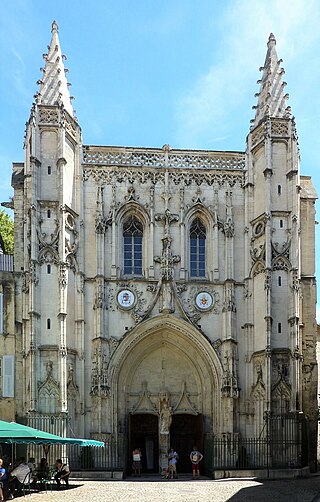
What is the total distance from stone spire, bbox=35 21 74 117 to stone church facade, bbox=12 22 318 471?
0.06 metres

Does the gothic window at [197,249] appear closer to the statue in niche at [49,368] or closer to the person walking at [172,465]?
the statue in niche at [49,368]

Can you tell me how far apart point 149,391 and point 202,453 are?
3.17m

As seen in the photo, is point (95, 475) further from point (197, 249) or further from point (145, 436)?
point (197, 249)

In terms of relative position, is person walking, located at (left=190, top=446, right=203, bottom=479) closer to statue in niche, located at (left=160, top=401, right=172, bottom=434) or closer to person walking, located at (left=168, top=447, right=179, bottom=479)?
person walking, located at (left=168, top=447, right=179, bottom=479)

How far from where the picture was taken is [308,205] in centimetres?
3484

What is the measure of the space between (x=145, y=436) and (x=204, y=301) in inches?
231

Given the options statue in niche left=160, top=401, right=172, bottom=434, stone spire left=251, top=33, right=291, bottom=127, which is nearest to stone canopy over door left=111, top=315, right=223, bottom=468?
statue in niche left=160, top=401, right=172, bottom=434

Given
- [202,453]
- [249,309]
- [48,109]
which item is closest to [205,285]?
[249,309]

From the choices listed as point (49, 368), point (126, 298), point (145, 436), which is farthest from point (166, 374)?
point (49, 368)

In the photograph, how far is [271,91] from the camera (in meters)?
34.2

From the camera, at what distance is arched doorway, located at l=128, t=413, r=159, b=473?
107ft

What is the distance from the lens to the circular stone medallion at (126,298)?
107ft

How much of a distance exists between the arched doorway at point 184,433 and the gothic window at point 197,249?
5.75m

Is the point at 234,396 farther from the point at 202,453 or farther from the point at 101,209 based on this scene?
the point at 101,209
